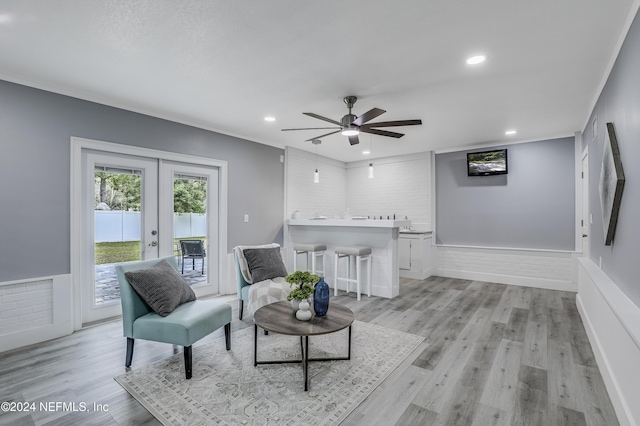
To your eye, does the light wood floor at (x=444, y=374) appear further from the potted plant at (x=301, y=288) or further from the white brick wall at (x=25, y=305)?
the potted plant at (x=301, y=288)

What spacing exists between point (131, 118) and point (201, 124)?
3.07 ft

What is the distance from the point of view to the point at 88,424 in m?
1.85

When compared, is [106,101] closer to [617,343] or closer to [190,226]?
[190,226]

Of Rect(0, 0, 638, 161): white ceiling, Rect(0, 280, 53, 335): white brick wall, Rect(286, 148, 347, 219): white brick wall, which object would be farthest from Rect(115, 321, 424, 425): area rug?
Rect(286, 148, 347, 219): white brick wall

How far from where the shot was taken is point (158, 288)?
2.57 metres

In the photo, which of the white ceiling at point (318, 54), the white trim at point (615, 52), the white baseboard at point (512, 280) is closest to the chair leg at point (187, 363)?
the white ceiling at point (318, 54)

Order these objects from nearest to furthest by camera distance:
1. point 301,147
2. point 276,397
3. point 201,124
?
point 276,397, point 201,124, point 301,147

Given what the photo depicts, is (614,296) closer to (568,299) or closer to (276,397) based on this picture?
(276,397)

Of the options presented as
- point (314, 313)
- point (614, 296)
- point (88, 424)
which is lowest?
point (88, 424)

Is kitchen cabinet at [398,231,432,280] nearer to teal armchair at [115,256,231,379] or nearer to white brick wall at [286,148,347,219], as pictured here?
white brick wall at [286,148,347,219]

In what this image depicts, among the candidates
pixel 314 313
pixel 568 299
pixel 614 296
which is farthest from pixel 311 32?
pixel 568 299

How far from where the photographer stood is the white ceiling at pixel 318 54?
201 cm

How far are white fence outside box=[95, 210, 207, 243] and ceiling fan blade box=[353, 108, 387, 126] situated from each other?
278cm

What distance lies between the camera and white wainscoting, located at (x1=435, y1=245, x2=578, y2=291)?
16.7 ft
